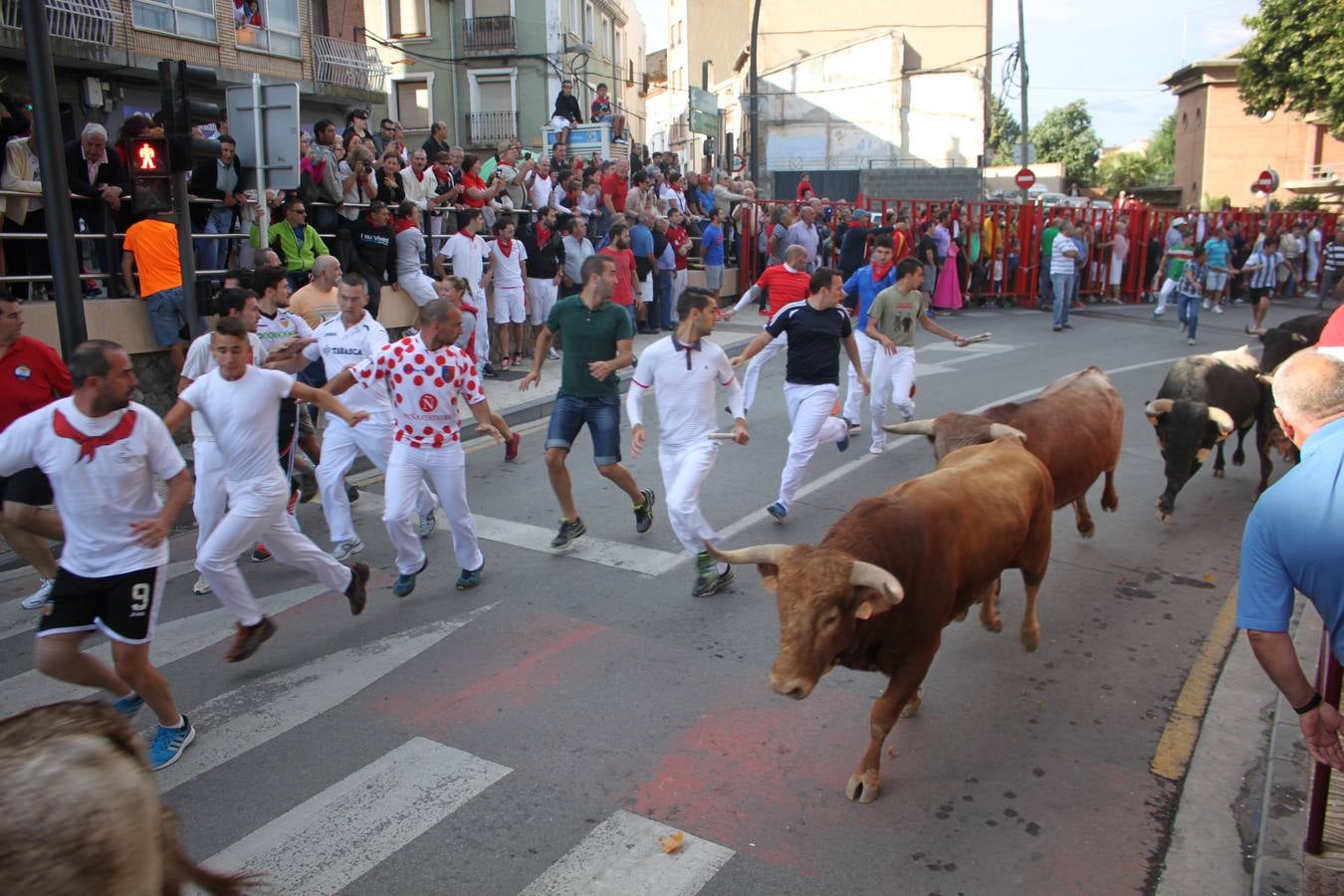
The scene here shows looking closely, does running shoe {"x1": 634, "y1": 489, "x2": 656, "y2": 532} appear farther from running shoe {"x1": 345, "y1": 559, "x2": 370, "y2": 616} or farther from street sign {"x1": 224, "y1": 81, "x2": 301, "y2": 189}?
street sign {"x1": 224, "y1": 81, "x2": 301, "y2": 189}

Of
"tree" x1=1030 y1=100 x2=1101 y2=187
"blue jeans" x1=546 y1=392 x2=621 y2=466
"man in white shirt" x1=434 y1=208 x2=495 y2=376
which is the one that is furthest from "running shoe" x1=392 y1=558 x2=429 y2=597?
"tree" x1=1030 y1=100 x2=1101 y2=187

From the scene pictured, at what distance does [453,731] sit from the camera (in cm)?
498

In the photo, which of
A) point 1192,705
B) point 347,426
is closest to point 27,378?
point 347,426

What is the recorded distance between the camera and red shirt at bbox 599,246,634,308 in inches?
592

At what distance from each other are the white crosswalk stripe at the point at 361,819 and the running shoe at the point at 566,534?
9.22 ft

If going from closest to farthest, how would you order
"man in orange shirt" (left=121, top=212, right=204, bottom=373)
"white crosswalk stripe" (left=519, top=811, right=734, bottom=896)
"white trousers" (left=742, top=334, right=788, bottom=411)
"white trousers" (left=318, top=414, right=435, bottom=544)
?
"white crosswalk stripe" (left=519, top=811, right=734, bottom=896)
"white trousers" (left=318, top=414, right=435, bottom=544)
"white trousers" (left=742, top=334, right=788, bottom=411)
"man in orange shirt" (left=121, top=212, right=204, bottom=373)

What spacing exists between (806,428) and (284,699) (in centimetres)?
442

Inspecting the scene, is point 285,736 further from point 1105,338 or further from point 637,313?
point 1105,338

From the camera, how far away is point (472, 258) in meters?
14.1

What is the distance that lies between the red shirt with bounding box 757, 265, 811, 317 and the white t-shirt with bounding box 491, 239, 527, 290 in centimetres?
424

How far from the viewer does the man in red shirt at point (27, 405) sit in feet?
19.4

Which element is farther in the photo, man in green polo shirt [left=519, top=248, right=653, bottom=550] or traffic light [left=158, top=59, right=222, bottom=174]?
traffic light [left=158, top=59, right=222, bottom=174]

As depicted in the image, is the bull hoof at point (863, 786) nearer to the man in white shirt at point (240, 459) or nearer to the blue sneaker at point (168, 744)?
the blue sneaker at point (168, 744)

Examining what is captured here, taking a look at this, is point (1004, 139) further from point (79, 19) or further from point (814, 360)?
point (814, 360)
